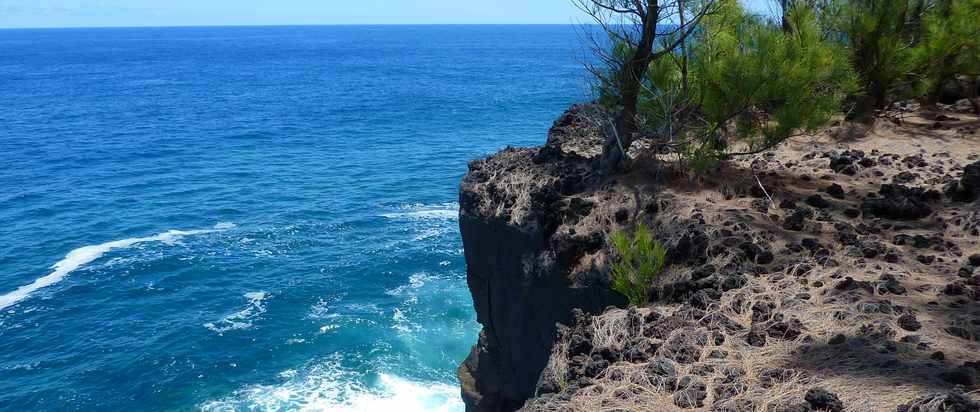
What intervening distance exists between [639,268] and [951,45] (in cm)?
1132

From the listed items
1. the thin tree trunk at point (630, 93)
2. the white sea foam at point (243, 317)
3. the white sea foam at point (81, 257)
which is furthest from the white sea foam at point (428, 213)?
the thin tree trunk at point (630, 93)

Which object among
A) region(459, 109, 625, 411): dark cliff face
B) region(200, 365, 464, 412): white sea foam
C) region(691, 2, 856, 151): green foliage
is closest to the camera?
region(459, 109, 625, 411): dark cliff face

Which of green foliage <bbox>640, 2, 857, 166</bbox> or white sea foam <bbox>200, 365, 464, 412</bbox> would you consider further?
white sea foam <bbox>200, 365, 464, 412</bbox>

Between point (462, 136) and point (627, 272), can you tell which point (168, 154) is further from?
point (627, 272)

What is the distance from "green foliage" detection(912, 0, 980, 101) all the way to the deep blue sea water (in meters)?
8.62

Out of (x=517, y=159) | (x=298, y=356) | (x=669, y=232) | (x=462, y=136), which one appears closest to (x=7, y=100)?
(x=462, y=136)

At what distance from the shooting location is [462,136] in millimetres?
50500

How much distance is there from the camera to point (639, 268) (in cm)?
984

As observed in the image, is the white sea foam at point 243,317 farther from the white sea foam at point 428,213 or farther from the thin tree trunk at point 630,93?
the thin tree trunk at point 630,93

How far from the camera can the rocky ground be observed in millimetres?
6805

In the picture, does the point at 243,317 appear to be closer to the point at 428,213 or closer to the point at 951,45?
the point at 428,213

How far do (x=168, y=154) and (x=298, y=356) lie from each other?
28.9m

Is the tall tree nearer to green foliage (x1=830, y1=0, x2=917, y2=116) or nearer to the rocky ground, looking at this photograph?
the rocky ground

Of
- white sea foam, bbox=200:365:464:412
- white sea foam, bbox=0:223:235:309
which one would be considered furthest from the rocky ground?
white sea foam, bbox=0:223:235:309
